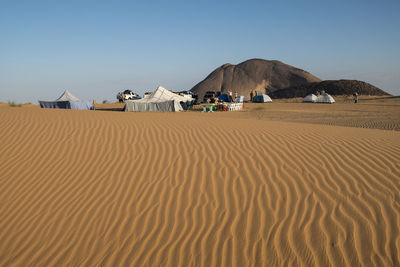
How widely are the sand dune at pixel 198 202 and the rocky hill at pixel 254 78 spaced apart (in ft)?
224

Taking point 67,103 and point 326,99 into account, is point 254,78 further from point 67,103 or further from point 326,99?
point 67,103

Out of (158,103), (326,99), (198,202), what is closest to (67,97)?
(158,103)

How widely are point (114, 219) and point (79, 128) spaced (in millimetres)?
4863

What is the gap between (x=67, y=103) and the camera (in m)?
23.7

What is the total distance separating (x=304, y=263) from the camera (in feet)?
10.3

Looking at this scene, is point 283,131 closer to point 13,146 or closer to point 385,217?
point 385,217

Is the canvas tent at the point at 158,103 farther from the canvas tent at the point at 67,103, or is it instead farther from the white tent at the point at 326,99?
the white tent at the point at 326,99

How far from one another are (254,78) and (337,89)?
86.2 ft

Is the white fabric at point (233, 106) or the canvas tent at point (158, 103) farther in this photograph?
the white fabric at point (233, 106)

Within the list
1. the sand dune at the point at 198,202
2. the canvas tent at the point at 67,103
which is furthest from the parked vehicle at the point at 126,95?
the sand dune at the point at 198,202

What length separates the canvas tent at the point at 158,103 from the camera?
76.1 feet

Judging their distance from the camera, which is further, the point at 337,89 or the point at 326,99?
the point at 337,89

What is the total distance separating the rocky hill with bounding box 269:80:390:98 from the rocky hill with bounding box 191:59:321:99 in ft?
36.9

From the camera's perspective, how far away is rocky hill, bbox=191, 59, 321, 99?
251 feet
